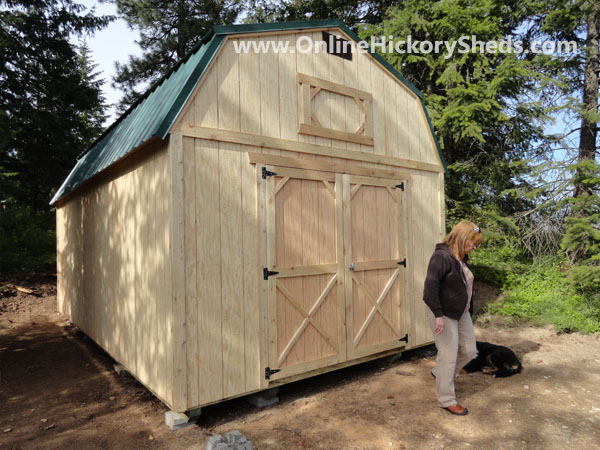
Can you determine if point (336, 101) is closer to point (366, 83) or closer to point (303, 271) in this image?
point (366, 83)

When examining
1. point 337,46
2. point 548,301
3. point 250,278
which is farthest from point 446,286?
point 548,301

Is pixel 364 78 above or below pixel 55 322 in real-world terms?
above

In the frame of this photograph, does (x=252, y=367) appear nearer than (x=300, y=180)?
Yes

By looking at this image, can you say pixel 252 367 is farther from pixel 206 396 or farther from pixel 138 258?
pixel 138 258

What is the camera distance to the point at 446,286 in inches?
147

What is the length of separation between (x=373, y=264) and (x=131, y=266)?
9.66 ft

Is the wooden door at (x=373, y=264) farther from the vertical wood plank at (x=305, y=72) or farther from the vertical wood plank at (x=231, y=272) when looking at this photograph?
the vertical wood plank at (x=231, y=272)

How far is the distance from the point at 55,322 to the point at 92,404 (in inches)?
209

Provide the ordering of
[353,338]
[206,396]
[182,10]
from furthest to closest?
[182,10] → [353,338] → [206,396]

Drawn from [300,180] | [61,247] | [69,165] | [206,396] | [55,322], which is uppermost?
[69,165]

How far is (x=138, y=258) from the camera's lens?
431 cm

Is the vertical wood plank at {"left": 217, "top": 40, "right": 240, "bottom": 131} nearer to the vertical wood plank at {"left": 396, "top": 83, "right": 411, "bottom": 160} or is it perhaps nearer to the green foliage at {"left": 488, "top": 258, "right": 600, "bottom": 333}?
the vertical wood plank at {"left": 396, "top": 83, "right": 411, "bottom": 160}

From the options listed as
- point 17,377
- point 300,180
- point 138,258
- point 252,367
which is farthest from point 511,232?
point 17,377

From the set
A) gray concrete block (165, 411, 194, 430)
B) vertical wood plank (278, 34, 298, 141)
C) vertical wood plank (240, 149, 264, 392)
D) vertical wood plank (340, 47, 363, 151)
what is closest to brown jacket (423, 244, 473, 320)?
vertical wood plank (240, 149, 264, 392)
